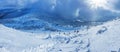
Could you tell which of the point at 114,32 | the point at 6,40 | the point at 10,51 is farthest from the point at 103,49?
the point at 6,40

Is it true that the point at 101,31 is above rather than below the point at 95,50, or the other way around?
above

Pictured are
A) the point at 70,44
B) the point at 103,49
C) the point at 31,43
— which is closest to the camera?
the point at 103,49

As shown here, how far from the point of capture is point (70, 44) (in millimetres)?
17500

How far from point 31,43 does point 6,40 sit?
2.15 meters

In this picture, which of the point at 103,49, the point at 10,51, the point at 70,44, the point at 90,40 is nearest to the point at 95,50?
the point at 103,49

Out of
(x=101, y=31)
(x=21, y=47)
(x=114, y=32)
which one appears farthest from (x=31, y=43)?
(x=114, y=32)

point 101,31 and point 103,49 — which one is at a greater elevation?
point 101,31

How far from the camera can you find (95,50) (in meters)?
14.5

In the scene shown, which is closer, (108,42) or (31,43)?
(108,42)

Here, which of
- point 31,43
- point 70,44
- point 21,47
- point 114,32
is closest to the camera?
point 114,32

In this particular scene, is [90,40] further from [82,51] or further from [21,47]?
[21,47]

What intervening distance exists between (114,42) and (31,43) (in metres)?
8.03

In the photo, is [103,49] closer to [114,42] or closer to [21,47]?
[114,42]

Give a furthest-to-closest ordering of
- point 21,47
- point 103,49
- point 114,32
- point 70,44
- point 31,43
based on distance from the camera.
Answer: point 31,43 → point 21,47 → point 70,44 → point 114,32 → point 103,49
